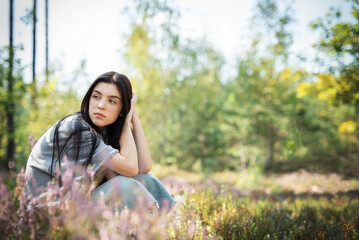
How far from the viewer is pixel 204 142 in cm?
1084

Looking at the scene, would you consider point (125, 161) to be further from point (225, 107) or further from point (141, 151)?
point (225, 107)

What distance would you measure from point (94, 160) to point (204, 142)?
9192mm

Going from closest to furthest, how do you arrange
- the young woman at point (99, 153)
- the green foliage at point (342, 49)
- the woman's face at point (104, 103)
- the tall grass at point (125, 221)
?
the tall grass at point (125, 221) → the young woman at point (99, 153) → the woman's face at point (104, 103) → the green foliage at point (342, 49)

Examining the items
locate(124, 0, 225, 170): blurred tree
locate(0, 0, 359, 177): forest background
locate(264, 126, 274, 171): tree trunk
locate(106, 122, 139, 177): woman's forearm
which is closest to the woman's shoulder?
locate(106, 122, 139, 177): woman's forearm

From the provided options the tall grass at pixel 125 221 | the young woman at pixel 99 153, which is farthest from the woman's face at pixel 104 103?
the tall grass at pixel 125 221

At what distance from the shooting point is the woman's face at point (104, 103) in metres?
2.18

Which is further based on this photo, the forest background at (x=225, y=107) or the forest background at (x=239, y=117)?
the forest background at (x=225, y=107)

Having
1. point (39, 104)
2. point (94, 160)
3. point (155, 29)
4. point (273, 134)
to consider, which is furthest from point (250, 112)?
point (94, 160)

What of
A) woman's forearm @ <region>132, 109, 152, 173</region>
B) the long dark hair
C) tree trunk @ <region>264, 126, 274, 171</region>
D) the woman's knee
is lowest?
tree trunk @ <region>264, 126, 274, 171</region>

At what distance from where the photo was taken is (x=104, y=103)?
85.8 inches

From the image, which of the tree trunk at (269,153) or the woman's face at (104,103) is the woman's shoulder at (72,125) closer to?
the woman's face at (104,103)

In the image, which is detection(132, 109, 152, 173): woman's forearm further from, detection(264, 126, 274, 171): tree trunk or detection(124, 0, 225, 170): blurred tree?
detection(264, 126, 274, 171): tree trunk

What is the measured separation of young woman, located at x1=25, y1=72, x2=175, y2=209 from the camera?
1.81 metres

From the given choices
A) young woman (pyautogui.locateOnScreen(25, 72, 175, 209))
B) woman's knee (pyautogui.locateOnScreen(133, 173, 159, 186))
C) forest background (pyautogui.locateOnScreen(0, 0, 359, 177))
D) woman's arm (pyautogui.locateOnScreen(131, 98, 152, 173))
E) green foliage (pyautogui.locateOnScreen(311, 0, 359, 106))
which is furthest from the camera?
forest background (pyautogui.locateOnScreen(0, 0, 359, 177))
